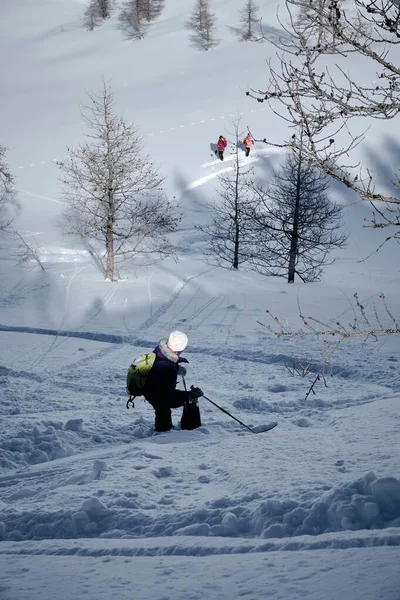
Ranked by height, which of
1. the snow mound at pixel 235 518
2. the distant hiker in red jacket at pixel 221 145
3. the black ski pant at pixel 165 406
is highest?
the distant hiker in red jacket at pixel 221 145

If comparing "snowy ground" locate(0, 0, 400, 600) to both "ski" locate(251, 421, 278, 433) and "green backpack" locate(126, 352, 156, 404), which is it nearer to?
"ski" locate(251, 421, 278, 433)

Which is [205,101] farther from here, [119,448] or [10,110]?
[119,448]

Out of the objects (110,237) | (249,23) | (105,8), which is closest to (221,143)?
(110,237)

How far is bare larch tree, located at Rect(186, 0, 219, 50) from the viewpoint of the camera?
65250mm

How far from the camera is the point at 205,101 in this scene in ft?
165

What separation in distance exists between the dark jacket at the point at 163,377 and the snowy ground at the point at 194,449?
0.58 metres

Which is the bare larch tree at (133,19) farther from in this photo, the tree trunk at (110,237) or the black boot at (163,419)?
the black boot at (163,419)

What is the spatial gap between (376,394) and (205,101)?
46042 mm

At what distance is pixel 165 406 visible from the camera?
23.0ft

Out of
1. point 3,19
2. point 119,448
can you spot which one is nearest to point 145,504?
point 119,448

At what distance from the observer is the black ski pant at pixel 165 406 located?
22.8ft

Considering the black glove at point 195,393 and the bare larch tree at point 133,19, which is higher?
the bare larch tree at point 133,19

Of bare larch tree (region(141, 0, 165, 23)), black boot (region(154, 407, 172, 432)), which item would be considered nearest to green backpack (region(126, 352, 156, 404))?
black boot (region(154, 407, 172, 432))

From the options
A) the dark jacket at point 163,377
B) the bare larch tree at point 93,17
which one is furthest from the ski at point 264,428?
the bare larch tree at point 93,17
